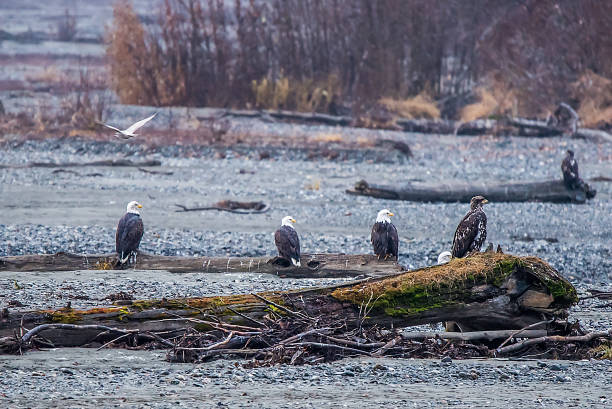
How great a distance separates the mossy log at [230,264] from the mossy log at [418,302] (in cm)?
213

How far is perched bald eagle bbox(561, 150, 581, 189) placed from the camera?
16703mm

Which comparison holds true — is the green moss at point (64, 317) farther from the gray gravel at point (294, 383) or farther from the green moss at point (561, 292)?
the green moss at point (561, 292)

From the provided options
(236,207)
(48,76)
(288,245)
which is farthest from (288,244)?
(48,76)

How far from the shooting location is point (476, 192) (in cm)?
1698

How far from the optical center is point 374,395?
20.8 ft

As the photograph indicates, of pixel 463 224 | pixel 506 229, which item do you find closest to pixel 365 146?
pixel 506 229

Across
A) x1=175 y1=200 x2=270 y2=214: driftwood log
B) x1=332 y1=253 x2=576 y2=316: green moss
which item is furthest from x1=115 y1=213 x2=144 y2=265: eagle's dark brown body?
x1=175 y1=200 x2=270 y2=214: driftwood log

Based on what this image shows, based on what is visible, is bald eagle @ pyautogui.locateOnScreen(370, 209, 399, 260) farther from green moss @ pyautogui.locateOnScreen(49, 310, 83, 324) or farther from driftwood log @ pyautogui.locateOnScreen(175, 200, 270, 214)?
driftwood log @ pyautogui.locateOnScreen(175, 200, 270, 214)

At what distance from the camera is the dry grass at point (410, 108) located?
30.0 metres

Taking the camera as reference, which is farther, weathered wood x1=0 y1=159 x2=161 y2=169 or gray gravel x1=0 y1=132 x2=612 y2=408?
weathered wood x1=0 y1=159 x2=161 y2=169

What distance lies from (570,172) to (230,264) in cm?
860

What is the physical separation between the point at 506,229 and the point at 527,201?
2235 mm

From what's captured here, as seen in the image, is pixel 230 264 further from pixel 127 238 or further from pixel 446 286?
pixel 446 286

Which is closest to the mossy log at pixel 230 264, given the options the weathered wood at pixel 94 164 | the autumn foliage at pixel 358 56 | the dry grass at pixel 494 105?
the weathered wood at pixel 94 164
